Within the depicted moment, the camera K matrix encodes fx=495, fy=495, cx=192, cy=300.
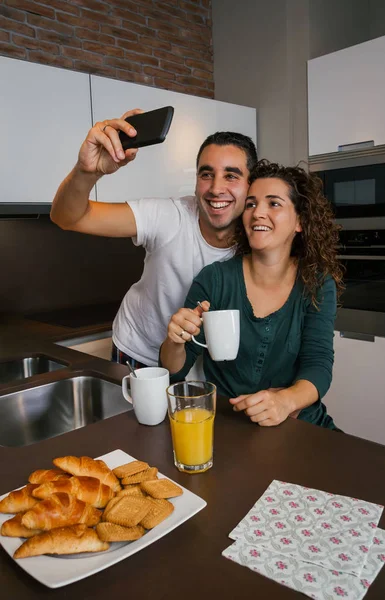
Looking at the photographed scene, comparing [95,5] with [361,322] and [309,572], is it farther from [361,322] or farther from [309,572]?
[309,572]

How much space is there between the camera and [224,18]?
3.07 m

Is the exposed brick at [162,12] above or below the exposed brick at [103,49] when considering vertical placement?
above

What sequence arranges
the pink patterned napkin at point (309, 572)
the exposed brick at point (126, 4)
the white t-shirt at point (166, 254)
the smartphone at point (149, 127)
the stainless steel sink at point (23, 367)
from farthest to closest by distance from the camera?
the exposed brick at point (126, 4)
the stainless steel sink at point (23, 367)
the white t-shirt at point (166, 254)
the smartphone at point (149, 127)
the pink patterned napkin at point (309, 572)

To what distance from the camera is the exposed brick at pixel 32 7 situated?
7.52 feet

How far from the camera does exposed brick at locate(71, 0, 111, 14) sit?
252cm

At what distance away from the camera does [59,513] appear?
23.5 inches

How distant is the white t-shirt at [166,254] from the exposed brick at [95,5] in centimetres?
156

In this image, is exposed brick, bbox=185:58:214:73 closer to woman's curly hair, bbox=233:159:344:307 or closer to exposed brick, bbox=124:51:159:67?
exposed brick, bbox=124:51:159:67

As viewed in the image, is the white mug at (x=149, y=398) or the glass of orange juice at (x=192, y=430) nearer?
the glass of orange juice at (x=192, y=430)

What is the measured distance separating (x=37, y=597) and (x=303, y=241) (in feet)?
3.79

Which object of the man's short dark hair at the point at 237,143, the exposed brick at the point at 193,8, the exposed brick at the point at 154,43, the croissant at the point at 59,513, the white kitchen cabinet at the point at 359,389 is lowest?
the white kitchen cabinet at the point at 359,389

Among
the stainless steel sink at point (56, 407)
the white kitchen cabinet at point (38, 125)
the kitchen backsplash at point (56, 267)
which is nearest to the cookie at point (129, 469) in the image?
the stainless steel sink at point (56, 407)

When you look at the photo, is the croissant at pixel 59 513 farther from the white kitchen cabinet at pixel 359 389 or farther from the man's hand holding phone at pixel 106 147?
A: the white kitchen cabinet at pixel 359 389

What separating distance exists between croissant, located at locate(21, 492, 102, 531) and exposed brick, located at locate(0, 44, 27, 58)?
2.25m
